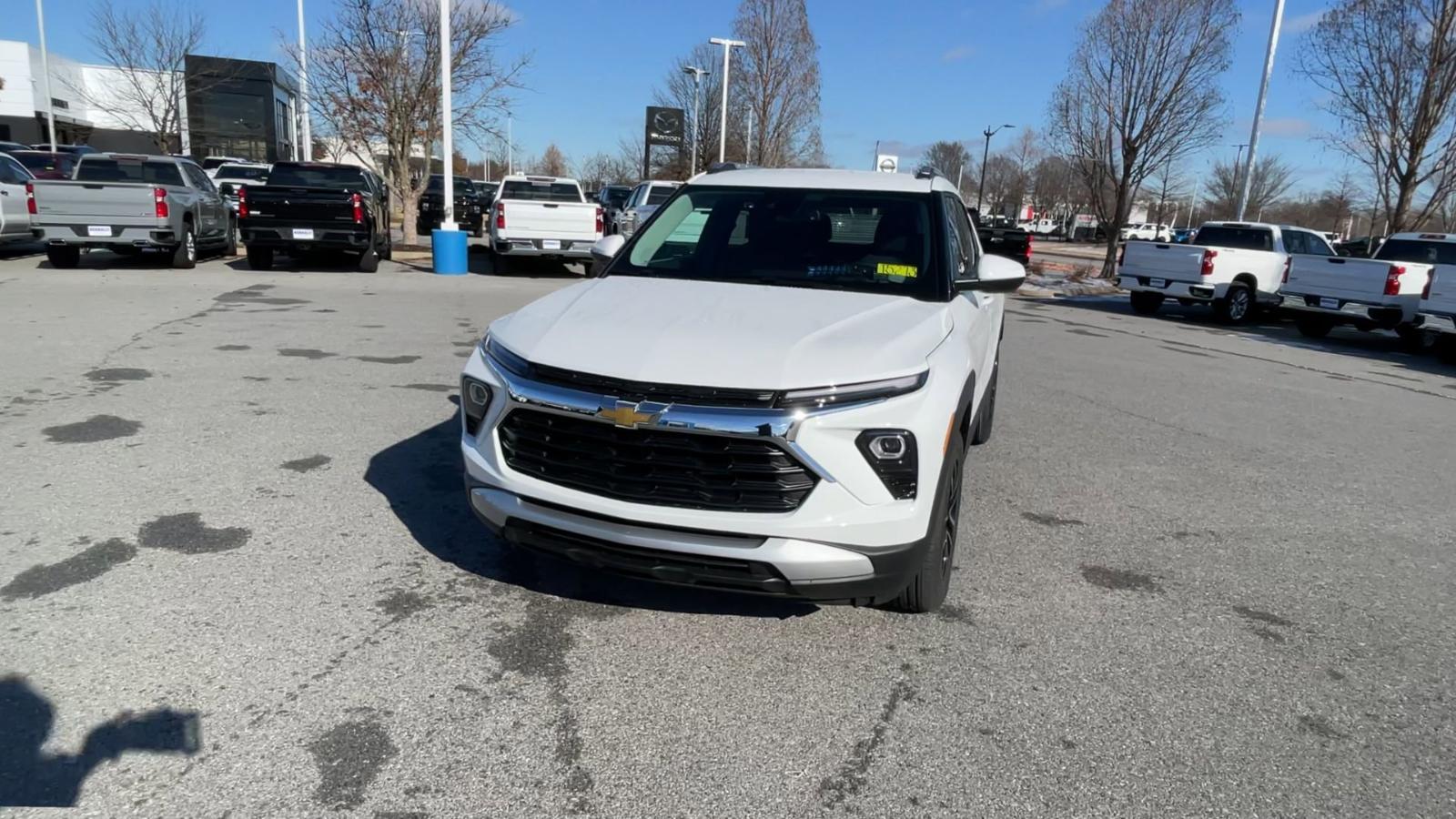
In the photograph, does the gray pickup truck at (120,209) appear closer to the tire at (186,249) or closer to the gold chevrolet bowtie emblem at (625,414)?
the tire at (186,249)

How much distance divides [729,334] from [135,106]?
2003 inches

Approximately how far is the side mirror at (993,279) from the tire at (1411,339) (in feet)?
44.3

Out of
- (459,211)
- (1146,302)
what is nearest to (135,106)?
(459,211)

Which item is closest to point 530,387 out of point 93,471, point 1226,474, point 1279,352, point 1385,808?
point 1385,808

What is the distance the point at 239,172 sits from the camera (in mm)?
27531

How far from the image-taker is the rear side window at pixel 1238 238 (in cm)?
1734

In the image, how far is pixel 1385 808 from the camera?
2.64 meters

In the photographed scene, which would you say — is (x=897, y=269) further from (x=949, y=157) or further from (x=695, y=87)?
(x=949, y=157)

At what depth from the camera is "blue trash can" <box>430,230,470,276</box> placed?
55.6 ft

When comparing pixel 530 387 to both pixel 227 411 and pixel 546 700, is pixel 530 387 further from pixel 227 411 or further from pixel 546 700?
pixel 227 411

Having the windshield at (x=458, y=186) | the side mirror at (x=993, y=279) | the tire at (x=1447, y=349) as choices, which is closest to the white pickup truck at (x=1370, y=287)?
the tire at (x=1447, y=349)

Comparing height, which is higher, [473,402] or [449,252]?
[473,402]

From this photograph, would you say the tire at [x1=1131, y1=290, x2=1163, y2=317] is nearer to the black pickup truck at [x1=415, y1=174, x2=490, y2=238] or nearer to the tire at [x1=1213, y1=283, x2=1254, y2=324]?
the tire at [x1=1213, y1=283, x2=1254, y2=324]

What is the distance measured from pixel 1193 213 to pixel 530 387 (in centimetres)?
10537
